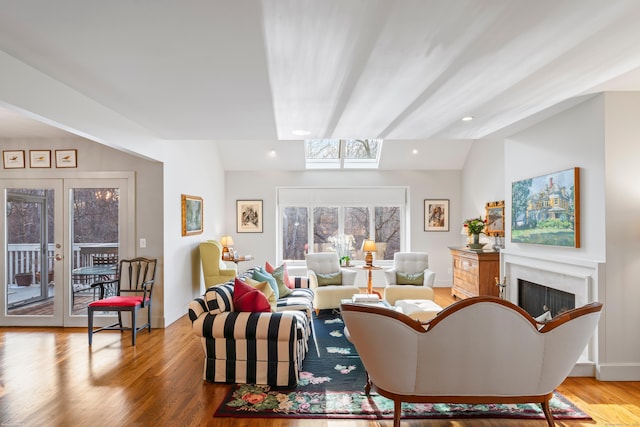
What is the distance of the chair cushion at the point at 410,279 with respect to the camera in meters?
6.00

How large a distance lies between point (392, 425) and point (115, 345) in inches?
128

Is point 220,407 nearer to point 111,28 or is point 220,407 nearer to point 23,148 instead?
point 111,28

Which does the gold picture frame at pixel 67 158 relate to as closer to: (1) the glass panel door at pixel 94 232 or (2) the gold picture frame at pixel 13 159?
(1) the glass panel door at pixel 94 232

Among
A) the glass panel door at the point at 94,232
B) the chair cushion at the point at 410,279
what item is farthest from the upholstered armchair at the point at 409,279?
the glass panel door at the point at 94,232

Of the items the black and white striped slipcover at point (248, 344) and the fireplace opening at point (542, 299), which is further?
the fireplace opening at point (542, 299)

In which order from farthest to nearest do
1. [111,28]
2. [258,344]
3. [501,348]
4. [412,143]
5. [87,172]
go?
1. [412,143]
2. [87,172]
3. [258,344]
4. [501,348]
5. [111,28]

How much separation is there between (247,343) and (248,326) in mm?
154

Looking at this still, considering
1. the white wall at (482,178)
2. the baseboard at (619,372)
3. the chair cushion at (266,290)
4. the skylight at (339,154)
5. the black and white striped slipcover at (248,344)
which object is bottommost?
the baseboard at (619,372)

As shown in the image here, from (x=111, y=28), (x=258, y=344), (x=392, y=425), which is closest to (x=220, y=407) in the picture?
(x=258, y=344)

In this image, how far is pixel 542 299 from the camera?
436 centimetres

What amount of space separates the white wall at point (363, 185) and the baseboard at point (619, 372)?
189 inches

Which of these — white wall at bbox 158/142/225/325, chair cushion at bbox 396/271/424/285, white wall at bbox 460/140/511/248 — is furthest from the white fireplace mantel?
white wall at bbox 158/142/225/325

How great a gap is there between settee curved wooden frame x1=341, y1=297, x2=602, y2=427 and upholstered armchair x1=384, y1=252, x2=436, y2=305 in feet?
10.5

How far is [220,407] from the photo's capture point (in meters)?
2.85
